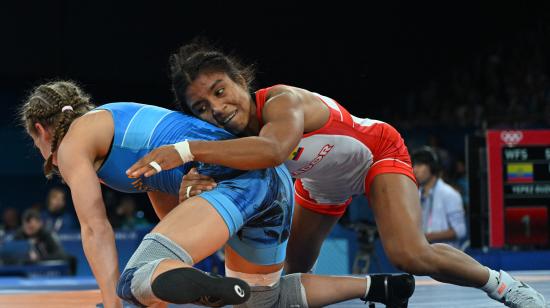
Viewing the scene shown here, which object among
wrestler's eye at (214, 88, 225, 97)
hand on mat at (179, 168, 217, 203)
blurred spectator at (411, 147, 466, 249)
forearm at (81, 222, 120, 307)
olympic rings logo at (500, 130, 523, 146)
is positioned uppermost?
wrestler's eye at (214, 88, 225, 97)

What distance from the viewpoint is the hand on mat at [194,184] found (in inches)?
110

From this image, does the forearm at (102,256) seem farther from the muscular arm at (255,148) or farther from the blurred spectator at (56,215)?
the blurred spectator at (56,215)

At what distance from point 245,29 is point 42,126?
9.31 metres

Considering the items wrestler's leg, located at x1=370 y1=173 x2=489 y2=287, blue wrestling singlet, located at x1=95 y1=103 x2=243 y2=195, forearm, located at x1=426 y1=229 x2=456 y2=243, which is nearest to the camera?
blue wrestling singlet, located at x1=95 y1=103 x2=243 y2=195

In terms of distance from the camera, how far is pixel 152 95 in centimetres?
1247

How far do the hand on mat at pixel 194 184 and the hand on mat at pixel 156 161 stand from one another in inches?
6.0

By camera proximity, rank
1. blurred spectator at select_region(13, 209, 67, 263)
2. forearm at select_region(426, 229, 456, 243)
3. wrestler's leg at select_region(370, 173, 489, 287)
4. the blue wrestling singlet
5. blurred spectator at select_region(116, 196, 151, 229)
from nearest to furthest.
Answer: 1. the blue wrestling singlet
2. wrestler's leg at select_region(370, 173, 489, 287)
3. forearm at select_region(426, 229, 456, 243)
4. blurred spectator at select_region(13, 209, 67, 263)
5. blurred spectator at select_region(116, 196, 151, 229)

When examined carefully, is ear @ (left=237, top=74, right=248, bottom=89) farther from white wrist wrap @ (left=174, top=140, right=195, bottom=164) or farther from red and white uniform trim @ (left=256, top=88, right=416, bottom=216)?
white wrist wrap @ (left=174, top=140, right=195, bottom=164)

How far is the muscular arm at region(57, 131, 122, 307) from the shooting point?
2836 mm

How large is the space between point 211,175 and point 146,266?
458mm

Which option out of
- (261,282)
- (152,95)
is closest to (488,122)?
(152,95)

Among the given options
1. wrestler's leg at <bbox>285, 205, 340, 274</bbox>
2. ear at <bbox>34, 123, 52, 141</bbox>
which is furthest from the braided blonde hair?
wrestler's leg at <bbox>285, 205, 340, 274</bbox>

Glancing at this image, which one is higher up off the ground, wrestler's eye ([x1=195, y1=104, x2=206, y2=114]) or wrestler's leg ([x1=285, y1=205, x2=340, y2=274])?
wrestler's eye ([x1=195, y1=104, x2=206, y2=114])

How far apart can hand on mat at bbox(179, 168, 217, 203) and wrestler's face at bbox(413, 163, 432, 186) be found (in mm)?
3920
